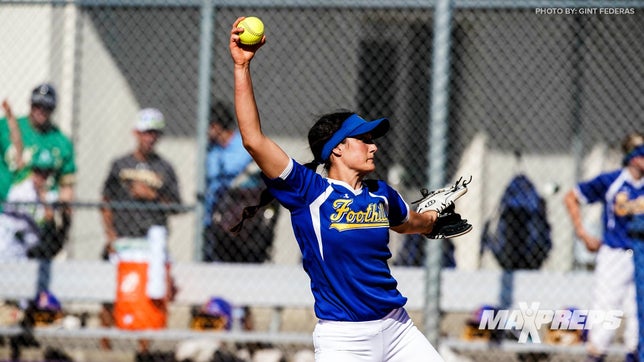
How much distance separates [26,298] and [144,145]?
1488mm

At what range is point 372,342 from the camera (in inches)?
176

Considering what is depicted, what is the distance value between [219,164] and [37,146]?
4.65 feet

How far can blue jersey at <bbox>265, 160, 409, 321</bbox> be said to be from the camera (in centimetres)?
443

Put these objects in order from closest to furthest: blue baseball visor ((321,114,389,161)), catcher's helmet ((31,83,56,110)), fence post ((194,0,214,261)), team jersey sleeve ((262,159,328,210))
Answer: team jersey sleeve ((262,159,328,210)) < blue baseball visor ((321,114,389,161)) < fence post ((194,0,214,261)) < catcher's helmet ((31,83,56,110))

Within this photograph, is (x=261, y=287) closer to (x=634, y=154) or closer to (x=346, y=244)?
(x=634, y=154)

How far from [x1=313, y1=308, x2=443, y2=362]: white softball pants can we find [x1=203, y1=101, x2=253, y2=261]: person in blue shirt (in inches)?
131

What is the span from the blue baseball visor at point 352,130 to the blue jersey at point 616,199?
3.39m

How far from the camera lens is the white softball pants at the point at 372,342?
443 cm

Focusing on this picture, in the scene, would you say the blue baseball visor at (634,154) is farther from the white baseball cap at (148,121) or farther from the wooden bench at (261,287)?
the white baseball cap at (148,121)

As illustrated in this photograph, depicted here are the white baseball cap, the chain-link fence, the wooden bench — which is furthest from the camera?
the chain-link fence

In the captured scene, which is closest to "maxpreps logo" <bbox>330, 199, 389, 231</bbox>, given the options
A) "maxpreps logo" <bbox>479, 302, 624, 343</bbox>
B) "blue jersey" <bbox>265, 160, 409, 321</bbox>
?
"blue jersey" <bbox>265, 160, 409, 321</bbox>

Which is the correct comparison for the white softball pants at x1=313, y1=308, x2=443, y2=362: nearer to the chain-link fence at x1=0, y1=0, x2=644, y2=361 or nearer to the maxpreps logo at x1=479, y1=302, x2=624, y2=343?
the maxpreps logo at x1=479, y1=302, x2=624, y2=343

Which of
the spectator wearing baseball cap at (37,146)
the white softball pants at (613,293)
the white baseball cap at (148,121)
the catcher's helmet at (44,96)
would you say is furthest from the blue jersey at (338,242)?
the catcher's helmet at (44,96)

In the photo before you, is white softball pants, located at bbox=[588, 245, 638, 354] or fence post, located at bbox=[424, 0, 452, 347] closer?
fence post, located at bbox=[424, 0, 452, 347]
